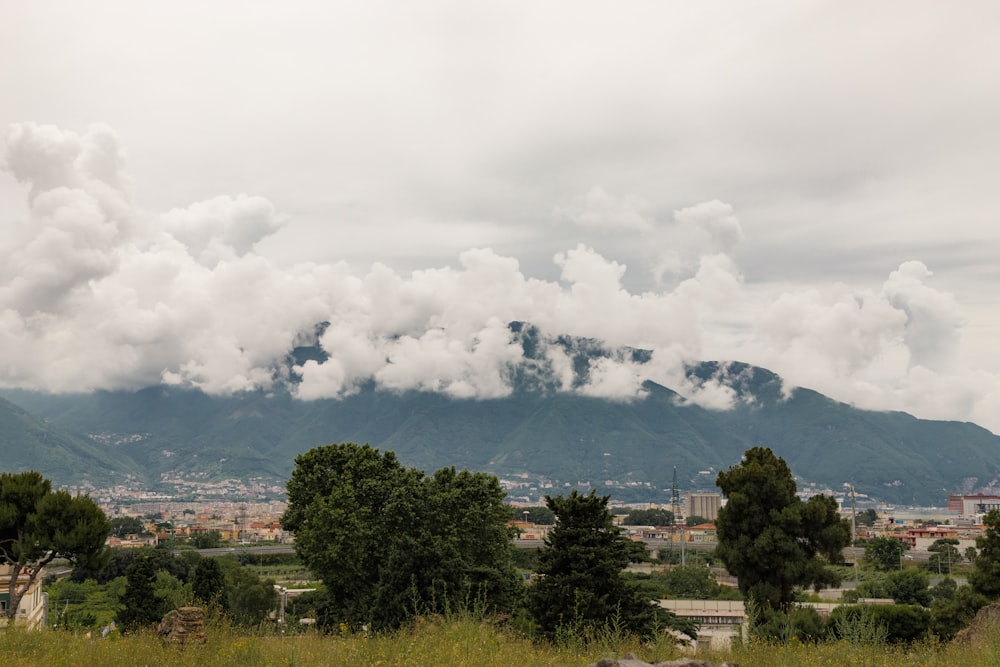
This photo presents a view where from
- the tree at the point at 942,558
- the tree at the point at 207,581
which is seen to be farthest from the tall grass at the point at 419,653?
the tree at the point at 942,558

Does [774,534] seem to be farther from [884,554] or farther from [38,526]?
[884,554]

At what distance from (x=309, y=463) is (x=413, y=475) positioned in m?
3.97

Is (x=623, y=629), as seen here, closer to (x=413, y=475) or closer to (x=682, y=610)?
(x=413, y=475)

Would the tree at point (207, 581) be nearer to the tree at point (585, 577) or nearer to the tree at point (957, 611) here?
the tree at point (585, 577)

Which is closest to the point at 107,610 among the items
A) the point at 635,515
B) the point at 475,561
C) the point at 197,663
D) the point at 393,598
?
the point at 475,561

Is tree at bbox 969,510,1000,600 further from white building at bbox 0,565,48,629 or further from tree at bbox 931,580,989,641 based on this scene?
white building at bbox 0,565,48,629

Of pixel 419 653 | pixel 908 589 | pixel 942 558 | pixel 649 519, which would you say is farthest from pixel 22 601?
pixel 649 519

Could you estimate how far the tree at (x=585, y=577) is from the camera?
18156 mm

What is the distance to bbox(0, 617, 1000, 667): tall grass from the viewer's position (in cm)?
996

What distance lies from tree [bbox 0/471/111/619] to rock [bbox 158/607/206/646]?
10711 millimetres

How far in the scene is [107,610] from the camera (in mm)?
49906

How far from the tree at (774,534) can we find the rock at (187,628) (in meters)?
19.8

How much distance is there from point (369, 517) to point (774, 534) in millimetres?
13981

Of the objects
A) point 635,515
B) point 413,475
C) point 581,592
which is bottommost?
point 635,515
